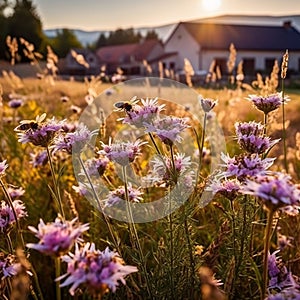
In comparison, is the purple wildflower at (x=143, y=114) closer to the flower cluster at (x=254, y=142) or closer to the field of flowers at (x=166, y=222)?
the field of flowers at (x=166, y=222)

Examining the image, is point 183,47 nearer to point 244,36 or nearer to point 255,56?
point 244,36

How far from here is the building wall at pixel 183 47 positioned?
27781 millimetres

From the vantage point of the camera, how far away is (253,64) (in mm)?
29125

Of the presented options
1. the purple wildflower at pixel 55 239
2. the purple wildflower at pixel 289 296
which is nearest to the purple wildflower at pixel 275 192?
the purple wildflower at pixel 289 296

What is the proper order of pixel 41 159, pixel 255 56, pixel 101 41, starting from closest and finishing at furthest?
1. pixel 41 159
2. pixel 255 56
3. pixel 101 41

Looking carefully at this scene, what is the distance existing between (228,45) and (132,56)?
8.29 m

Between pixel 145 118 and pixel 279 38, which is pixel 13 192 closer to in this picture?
pixel 145 118

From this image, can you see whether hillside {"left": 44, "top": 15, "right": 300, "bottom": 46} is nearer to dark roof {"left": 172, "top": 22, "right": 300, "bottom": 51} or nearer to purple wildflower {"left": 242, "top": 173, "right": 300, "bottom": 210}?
dark roof {"left": 172, "top": 22, "right": 300, "bottom": 51}

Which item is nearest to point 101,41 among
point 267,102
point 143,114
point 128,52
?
point 128,52

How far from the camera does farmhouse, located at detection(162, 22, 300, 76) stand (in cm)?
2750

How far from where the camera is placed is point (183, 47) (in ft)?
95.3

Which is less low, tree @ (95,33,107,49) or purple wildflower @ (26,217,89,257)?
purple wildflower @ (26,217,89,257)

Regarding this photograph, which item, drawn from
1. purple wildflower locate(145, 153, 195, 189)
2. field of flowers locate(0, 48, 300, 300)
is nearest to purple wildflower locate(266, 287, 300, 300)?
field of flowers locate(0, 48, 300, 300)

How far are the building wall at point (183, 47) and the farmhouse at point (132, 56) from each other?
1909 millimetres
